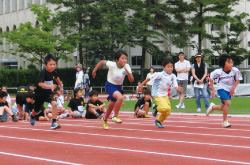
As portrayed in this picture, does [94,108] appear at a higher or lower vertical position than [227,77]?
lower

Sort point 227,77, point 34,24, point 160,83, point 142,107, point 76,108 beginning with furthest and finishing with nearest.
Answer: point 34,24
point 76,108
point 142,107
point 160,83
point 227,77

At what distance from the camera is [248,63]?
6838 cm

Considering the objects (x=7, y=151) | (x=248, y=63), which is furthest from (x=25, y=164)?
(x=248, y=63)

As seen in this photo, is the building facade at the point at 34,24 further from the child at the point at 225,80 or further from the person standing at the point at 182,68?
the child at the point at 225,80

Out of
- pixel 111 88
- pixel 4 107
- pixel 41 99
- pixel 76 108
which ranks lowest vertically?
pixel 76 108

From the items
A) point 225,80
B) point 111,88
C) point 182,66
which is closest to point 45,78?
point 111,88

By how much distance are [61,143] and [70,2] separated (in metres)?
43.3

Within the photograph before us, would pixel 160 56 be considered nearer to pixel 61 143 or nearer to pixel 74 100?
pixel 74 100

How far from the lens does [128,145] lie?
32.6 ft

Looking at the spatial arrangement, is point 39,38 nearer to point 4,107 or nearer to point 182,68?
point 182,68

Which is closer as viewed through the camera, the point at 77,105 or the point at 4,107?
the point at 4,107

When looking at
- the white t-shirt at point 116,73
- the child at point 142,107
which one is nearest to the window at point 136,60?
→ the child at point 142,107

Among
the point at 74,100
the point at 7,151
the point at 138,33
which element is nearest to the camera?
the point at 7,151

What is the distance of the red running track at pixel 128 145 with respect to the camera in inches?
324
